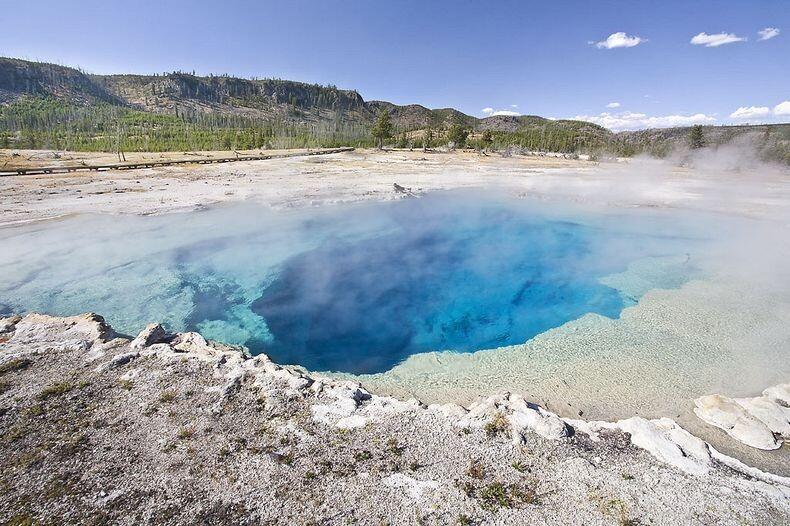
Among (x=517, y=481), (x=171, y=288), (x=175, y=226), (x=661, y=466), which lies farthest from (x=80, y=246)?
(x=661, y=466)

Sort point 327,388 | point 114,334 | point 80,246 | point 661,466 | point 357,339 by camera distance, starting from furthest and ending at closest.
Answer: point 80,246, point 357,339, point 114,334, point 327,388, point 661,466

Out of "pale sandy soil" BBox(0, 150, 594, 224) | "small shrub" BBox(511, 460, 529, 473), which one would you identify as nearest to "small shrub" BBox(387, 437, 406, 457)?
"small shrub" BBox(511, 460, 529, 473)

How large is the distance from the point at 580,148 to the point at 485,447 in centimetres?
8280

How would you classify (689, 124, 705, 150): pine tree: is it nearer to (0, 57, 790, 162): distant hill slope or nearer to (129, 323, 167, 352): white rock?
(0, 57, 790, 162): distant hill slope

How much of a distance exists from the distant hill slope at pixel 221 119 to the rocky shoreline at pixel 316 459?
60.1 meters

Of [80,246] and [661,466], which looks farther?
[80,246]

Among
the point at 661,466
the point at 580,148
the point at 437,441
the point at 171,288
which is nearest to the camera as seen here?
the point at 661,466

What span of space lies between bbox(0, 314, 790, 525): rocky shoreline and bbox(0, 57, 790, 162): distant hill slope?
60.1 meters

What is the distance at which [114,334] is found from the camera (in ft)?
27.8

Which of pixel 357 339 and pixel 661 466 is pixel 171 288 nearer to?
pixel 357 339

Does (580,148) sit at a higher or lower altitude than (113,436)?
higher

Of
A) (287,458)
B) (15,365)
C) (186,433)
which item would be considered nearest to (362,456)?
(287,458)

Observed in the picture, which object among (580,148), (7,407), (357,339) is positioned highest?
(580,148)

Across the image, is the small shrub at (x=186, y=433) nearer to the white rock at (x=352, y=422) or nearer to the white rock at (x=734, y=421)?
the white rock at (x=352, y=422)
